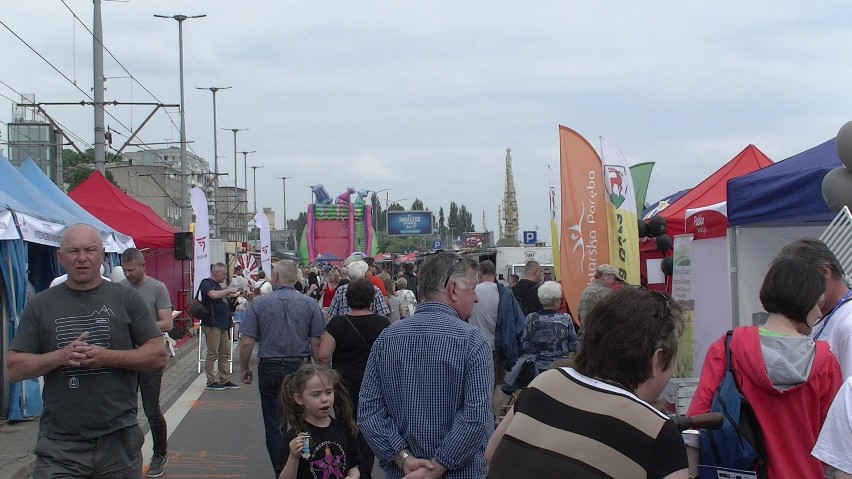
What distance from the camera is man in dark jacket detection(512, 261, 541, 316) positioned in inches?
537

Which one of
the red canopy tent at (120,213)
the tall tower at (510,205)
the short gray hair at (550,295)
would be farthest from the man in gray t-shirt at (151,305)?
the tall tower at (510,205)

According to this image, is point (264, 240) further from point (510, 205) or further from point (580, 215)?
point (510, 205)

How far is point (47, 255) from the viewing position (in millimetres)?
11375

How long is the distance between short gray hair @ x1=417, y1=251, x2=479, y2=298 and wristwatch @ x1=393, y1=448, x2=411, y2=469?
0.73 m

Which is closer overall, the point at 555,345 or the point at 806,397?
the point at 806,397

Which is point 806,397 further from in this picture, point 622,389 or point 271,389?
point 271,389

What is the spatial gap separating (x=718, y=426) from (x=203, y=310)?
11.6 m

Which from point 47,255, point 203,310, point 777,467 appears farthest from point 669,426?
point 203,310

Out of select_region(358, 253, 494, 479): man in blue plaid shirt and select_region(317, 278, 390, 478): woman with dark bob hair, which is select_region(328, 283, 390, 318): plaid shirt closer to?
select_region(317, 278, 390, 478): woman with dark bob hair

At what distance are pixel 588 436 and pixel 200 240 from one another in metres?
17.5

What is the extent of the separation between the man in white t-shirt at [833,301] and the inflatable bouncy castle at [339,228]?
54.2 m

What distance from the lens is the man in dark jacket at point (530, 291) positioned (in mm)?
13648

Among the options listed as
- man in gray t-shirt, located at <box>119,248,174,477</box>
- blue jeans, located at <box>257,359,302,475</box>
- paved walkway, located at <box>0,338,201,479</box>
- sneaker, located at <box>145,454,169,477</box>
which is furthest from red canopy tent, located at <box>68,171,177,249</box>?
blue jeans, located at <box>257,359,302,475</box>

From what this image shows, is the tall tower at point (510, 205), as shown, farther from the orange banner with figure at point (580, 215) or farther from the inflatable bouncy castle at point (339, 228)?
the orange banner with figure at point (580, 215)
